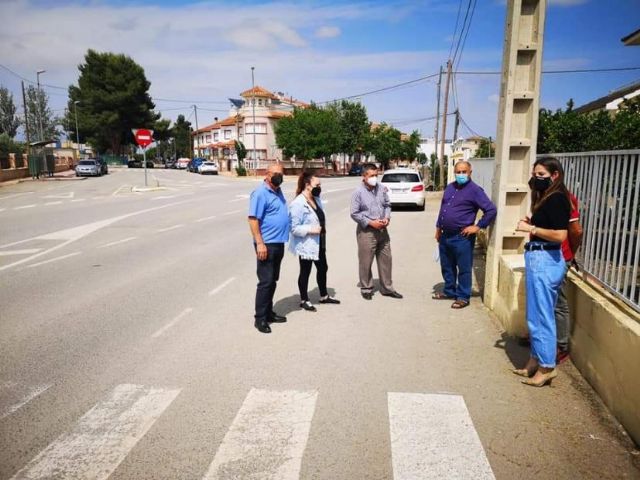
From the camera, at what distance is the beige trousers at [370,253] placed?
6957 millimetres

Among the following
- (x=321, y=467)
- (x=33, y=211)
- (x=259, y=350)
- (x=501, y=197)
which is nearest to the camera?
(x=321, y=467)

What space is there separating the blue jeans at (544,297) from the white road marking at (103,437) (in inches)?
119

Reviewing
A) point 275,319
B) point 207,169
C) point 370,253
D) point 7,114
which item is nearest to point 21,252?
point 275,319

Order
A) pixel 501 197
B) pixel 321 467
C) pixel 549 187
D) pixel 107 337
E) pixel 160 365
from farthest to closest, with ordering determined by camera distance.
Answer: pixel 501 197 < pixel 107 337 < pixel 160 365 < pixel 549 187 < pixel 321 467

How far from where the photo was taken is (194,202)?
22.5 metres

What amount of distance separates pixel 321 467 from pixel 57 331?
12.9ft

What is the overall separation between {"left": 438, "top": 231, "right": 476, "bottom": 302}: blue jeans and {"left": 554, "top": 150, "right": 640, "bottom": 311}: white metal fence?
5.29ft

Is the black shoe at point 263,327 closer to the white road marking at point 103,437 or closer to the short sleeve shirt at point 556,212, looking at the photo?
the white road marking at point 103,437

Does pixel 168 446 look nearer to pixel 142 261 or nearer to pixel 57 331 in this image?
pixel 57 331

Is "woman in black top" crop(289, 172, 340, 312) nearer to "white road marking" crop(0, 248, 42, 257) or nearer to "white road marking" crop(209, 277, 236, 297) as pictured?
"white road marking" crop(209, 277, 236, 297)

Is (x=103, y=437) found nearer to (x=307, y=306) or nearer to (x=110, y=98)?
(x=307, y=306)

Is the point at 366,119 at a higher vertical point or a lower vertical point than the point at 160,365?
higher

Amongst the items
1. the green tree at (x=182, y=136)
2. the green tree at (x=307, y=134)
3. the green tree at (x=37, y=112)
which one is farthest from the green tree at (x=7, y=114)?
the green tree at (x=307, y=134)

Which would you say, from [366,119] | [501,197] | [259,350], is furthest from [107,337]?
[366,119]
